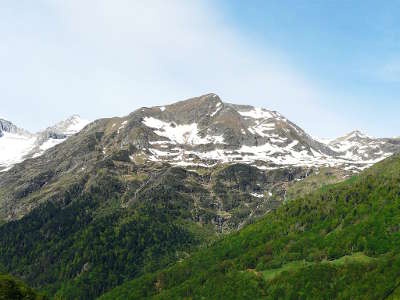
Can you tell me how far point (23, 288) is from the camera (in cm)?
16138

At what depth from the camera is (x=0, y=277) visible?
540 feet

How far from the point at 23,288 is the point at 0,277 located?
1058 centimetres
